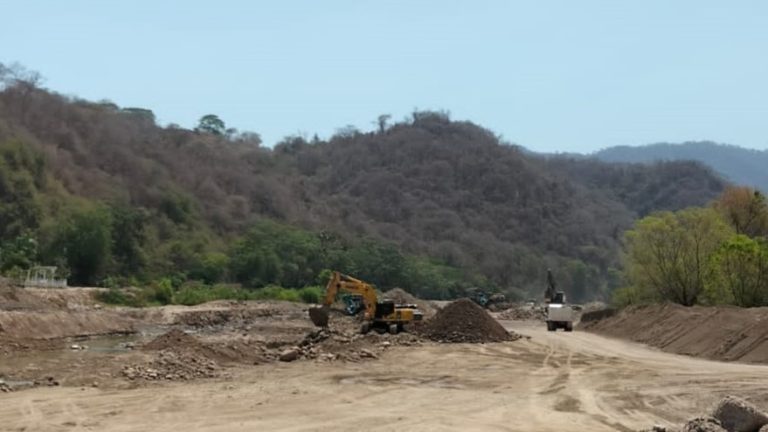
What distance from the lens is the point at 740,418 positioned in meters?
13.3

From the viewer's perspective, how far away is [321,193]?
14838cm

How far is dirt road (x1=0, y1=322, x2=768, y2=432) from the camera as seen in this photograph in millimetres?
16031

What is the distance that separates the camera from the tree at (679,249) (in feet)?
159

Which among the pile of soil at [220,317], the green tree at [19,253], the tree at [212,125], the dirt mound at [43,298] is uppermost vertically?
the tree at [212,125]

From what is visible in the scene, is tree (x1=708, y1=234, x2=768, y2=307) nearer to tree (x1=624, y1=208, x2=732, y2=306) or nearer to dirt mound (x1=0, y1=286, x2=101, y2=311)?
tree (x1=624, y1=208, x2=732, y2=306)

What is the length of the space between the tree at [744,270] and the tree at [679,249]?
3975mm

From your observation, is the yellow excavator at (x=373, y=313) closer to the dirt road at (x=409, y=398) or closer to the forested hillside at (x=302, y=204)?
the dirt road at (x=409, y=398)

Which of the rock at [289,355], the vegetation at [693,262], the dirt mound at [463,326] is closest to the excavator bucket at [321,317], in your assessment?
the dirt mound at [463,326]

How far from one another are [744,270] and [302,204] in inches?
3475

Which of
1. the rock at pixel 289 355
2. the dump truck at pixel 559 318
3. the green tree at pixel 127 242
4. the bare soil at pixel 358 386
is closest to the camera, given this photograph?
the bare soil at pixel 358 386

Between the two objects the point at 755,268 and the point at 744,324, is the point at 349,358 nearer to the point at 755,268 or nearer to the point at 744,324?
the point at 744,324

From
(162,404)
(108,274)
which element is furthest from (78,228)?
(162,404)

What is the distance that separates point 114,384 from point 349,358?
30.8 feet

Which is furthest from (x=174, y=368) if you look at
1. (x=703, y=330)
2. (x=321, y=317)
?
(x=703, y=330)
